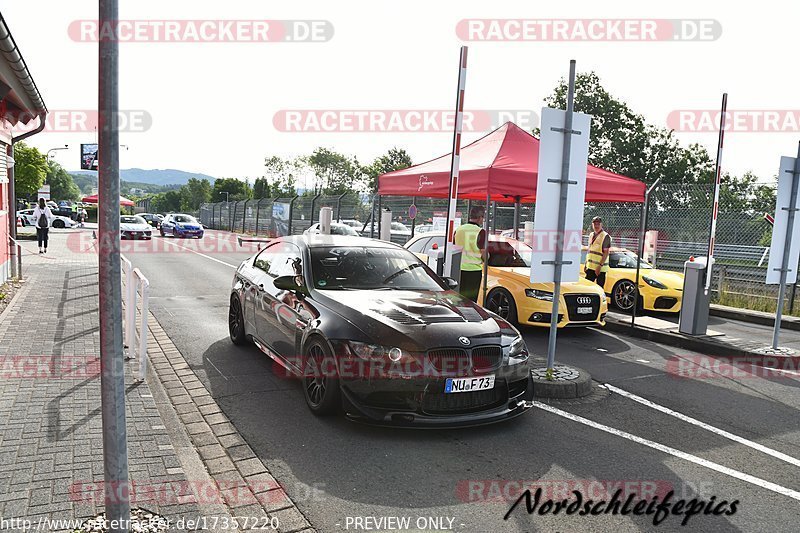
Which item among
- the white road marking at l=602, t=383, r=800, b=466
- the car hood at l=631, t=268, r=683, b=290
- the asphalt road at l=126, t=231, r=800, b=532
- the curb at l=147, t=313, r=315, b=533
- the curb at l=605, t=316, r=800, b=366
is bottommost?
the curb at l=147, t=313, r=315, b=533

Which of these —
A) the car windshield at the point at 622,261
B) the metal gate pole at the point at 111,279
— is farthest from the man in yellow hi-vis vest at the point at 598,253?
the metal gate pole at the point at 111,279

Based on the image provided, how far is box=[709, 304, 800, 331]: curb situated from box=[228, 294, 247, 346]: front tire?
31.4ft

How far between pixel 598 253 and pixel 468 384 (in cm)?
768

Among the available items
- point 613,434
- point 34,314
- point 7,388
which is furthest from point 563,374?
point 34,314

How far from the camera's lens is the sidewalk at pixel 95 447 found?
343 centimetres

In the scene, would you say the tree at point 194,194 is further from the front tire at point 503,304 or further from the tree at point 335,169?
the front tire at point 503,304

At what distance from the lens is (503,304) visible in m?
9.63

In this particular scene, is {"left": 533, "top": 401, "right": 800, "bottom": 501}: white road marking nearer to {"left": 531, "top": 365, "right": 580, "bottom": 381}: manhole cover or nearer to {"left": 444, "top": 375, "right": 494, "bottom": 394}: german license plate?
{"left": 531, "top": 365, "right": 580, "bottom": 381}: manhole cover

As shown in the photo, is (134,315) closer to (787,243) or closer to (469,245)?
(469,245)

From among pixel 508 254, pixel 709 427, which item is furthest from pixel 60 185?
pixel 709 427

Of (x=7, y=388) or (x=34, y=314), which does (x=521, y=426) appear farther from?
(x=34, y=314)

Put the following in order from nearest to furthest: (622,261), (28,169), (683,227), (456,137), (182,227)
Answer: (456,137) → (622,261) → (683,227) → (182,227) → (28,169)

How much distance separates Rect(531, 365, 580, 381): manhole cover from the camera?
634 centimetres

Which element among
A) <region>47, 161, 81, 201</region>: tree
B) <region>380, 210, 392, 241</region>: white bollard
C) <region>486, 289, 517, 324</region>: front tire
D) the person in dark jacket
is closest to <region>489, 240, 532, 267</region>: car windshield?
<region>486, 289, 517, 324</region>: front tire
